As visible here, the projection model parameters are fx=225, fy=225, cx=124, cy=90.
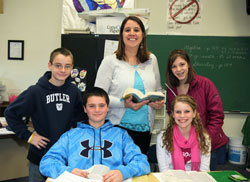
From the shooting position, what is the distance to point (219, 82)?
3.96m

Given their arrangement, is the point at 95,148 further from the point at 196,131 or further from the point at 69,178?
the point at 196,131

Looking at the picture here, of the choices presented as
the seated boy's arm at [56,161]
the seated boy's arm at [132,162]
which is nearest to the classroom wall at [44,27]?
the seated boy's arm at [132,162]

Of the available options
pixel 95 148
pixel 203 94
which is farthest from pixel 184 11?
pixel 95 148

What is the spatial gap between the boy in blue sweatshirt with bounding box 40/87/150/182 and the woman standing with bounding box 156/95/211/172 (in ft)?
1.01

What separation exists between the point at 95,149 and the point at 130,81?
0.57 metres

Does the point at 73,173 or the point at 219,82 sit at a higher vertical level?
the point at 219,82

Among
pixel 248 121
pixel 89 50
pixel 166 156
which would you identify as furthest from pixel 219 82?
pixel 166 156

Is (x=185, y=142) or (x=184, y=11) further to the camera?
(x=184, y=11)

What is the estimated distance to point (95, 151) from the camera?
4.66ft

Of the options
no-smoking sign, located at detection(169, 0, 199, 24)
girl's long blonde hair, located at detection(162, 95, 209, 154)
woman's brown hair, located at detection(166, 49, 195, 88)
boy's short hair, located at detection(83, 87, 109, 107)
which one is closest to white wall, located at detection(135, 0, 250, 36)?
no-smoking sign, located at detection(169, 0, 199, 24)

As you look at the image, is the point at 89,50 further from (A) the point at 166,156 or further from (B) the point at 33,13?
(B) the point at 33,13

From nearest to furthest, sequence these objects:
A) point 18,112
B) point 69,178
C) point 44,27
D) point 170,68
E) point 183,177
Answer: point 69,178 → point 183,177 → point 18,112 → point 170,68 → point 44,27

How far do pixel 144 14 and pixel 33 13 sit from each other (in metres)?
2.42

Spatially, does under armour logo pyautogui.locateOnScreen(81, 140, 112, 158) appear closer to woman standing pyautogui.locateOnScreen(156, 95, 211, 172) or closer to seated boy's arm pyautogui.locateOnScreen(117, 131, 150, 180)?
seated boy's arm pyautogui.locateOnScreen(117, 131, 150, 180)
